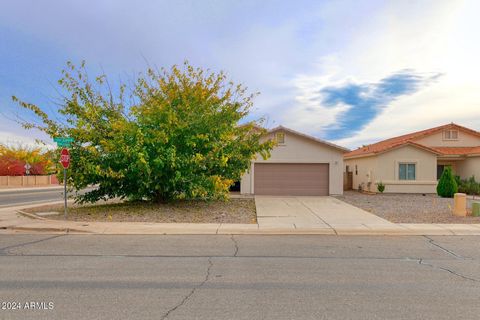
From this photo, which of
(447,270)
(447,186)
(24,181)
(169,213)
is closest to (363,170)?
(447,186)

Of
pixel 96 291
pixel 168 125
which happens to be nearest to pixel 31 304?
pixel 96 291

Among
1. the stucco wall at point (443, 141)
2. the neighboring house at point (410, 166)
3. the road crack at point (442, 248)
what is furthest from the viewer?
the stucco wall at point (443, 141)

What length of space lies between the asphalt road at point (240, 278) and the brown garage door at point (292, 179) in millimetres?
13241

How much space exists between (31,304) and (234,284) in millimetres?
2813

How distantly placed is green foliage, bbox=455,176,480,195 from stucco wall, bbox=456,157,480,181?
0.42m

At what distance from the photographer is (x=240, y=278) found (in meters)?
5.96

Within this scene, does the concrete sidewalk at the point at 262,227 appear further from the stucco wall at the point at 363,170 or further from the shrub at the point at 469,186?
the shrub at the point at 469,186

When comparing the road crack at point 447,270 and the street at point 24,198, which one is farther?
the street at point 24,198

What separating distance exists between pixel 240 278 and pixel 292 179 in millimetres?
17091

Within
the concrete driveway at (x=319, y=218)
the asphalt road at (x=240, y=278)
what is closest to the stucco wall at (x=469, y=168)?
the concrete driveway at (x=319, y=218)

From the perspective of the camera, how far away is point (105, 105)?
14.3m

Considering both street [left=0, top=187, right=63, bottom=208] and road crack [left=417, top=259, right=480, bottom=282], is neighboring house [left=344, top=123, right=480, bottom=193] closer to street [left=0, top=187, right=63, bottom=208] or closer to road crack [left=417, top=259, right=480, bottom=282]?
road crack [left=417, top=259, right=480, bottom=282]

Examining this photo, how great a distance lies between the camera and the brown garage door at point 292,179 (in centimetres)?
2259

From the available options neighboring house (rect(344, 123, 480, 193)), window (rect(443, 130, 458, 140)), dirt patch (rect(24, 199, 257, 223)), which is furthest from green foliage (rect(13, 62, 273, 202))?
window (rect(443, 130, 458, 140))
